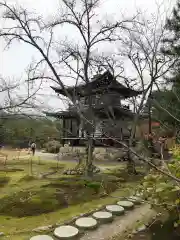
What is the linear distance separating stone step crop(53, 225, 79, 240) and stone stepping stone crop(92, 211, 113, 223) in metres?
0.70

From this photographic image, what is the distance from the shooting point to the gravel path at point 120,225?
14.8 feet

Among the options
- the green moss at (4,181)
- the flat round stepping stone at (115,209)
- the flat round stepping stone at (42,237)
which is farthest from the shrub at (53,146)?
the flat round stepping stone at (42,237)

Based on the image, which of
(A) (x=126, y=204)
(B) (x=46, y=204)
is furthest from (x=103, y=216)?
(B) (x=46, y=204)

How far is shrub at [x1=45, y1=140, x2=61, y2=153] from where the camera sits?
22.9m

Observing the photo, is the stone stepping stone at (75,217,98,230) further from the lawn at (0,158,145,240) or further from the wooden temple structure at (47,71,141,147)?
the wooden temple structure at (47,71,141,147)

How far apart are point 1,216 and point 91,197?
240 cm

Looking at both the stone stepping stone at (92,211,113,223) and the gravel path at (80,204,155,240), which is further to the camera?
the stone stepping stone at (92,211,113,223)

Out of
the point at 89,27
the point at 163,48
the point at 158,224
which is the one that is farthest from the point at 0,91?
the point at 163,48

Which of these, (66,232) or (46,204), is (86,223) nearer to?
→ (66,232)

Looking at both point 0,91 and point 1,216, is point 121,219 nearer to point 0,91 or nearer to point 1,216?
point 1,216

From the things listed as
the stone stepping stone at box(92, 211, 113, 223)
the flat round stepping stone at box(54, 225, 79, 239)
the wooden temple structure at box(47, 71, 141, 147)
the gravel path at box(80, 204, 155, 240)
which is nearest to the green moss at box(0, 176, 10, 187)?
the wooden temple structure at box(47, 71, 141, 147)

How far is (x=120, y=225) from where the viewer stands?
500 cm

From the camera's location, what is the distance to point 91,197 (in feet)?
22.7

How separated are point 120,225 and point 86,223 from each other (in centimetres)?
71
